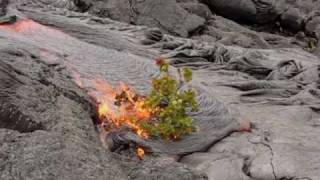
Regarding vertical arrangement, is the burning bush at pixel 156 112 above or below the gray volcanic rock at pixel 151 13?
above

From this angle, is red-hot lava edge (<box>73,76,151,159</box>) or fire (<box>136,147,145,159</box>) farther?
red-hot lava edge (<box>73,76,151,159</box>)

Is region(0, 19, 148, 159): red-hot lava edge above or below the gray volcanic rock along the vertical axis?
above

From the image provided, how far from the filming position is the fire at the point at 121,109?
20.8 ft

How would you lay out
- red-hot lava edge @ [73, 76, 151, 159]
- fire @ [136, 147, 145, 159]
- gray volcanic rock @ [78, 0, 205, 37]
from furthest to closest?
gray volcanic rock @ [78, 0, 205, 37] < red-hot lava edge @ [73, 76, 151, 159] < fire @ [136, 147, 145, 159]

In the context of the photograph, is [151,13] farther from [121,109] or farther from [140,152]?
[140,152]

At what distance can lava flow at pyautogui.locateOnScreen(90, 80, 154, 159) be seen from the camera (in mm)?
6312

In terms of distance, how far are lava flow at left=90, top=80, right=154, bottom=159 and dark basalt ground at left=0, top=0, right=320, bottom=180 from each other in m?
0.17

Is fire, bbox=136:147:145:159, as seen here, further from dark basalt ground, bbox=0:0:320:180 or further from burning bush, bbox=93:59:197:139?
burning bush, bbox=93:59:197:139

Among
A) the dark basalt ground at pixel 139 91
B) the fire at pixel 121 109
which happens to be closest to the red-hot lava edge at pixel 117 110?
A: the fire at pixel 121 109

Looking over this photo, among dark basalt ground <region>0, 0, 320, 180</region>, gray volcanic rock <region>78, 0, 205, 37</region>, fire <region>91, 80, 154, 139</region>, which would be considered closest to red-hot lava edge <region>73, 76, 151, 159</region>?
fire <region>91, 80, 154, 139</region>

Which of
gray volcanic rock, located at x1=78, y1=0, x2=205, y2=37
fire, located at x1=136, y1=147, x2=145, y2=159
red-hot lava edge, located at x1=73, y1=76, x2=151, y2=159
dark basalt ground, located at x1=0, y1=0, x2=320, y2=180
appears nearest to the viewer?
dark basalt ground, located at x1=0, y1=0, x2=320, y2=180

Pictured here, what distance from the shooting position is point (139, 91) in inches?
289

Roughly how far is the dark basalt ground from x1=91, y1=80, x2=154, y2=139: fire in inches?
7.4

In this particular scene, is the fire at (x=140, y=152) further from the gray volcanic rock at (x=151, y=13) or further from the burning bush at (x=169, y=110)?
the gray volcanic rock at (x=151, y=13)
